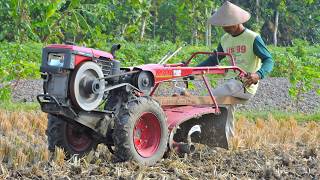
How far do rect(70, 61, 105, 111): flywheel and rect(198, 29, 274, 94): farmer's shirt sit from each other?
159cm

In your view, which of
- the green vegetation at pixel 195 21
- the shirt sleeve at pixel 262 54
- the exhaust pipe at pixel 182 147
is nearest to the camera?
the exhaust pipe at pixel 182 147

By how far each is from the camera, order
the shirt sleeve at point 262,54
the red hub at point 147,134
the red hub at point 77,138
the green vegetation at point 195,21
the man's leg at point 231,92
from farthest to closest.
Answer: the green vegetation at point 195,21 → the man's leg at point 231,92 → the shirt sleeve at point 262,54 → the red hub at point 77,138 → the red hub at point 147,134

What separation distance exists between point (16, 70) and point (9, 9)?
889 mm

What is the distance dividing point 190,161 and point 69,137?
96 centimetres

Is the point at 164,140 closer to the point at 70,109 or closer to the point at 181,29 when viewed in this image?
the point at 70,109

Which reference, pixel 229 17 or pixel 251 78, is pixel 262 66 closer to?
pixel 251 78

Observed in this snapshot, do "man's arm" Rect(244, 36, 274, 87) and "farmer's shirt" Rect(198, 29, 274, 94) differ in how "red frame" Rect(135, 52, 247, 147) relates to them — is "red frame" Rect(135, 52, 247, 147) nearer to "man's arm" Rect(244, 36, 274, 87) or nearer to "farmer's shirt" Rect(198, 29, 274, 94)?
"man's arm" Rect(244, 36, 274, 87)

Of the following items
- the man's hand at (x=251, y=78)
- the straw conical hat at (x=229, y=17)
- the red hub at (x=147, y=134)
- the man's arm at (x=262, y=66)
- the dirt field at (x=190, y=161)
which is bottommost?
the dirt field at (x=190, y=161)

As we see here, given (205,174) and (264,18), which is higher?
(264,18)

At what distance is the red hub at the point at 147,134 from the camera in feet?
15.5

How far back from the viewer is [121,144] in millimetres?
4445

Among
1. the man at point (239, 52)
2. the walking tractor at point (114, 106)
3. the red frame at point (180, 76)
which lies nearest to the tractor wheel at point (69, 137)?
the walking tractor at point (114, 106)

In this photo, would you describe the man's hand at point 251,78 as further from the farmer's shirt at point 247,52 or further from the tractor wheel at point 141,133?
the tractor wheel at point 141,133

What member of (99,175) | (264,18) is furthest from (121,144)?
(264,18)
